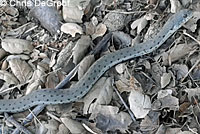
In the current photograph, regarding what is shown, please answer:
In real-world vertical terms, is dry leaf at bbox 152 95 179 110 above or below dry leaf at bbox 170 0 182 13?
below

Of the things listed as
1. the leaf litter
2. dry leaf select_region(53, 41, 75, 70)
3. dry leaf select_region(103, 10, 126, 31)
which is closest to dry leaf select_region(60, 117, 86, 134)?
the leaf litter

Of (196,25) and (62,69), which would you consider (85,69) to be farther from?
(196,25)

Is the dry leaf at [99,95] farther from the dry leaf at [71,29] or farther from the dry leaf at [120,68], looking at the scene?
the dry leaf at [71,29]

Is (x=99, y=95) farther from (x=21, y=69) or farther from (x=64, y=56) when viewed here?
(x=21, y=69)

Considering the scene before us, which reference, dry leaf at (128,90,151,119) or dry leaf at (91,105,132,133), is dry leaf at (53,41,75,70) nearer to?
dry leaf at (91,105,132,133)

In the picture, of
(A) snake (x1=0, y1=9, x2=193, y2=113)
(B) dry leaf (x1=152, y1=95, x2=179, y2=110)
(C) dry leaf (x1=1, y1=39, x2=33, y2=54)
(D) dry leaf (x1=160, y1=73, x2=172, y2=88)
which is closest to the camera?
(B) dry leaf (x1=152, y1=95, x2=179, y2=110)

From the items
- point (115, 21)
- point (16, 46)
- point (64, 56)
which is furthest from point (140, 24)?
point (16, 46)

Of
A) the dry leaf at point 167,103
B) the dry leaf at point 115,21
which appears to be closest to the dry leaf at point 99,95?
the dry leaf at point 167,103
